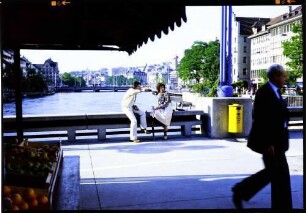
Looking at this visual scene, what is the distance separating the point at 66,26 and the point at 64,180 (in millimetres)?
2697

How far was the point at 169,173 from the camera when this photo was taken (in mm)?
6602

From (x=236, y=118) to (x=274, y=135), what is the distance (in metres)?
6.14

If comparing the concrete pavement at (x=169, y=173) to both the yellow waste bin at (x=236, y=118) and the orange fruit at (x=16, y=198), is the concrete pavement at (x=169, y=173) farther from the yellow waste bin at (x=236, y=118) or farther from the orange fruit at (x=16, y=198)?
the orange fruit at (x=16, y=198)

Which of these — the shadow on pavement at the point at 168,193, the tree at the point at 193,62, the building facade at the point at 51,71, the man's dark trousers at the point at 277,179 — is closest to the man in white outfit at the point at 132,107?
the shadow on pavement at the point at 168,193

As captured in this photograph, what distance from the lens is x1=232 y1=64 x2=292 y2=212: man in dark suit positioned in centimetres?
409

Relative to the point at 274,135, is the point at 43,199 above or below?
below

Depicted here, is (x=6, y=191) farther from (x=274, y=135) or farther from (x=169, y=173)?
(x=169, y=173)

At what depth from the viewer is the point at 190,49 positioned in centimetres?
8788

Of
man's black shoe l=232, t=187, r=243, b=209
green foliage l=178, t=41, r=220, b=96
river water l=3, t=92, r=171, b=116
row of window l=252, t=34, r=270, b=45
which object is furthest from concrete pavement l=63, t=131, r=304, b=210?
row of window l=252, t=34, r=270, b=45

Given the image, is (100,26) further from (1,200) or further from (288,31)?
(288,31)

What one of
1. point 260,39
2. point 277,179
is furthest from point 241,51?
point 277,179

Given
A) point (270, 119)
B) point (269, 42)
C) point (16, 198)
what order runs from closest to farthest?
point (16, 198)
point (270, 119)
point (269, 42)

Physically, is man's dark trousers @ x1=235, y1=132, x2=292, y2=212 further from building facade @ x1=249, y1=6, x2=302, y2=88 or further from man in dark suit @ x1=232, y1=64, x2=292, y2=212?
building facade @ x1=249, y1=6, x2=302, y2=88

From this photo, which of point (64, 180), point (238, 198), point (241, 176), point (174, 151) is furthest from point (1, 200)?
point (174, 151)
